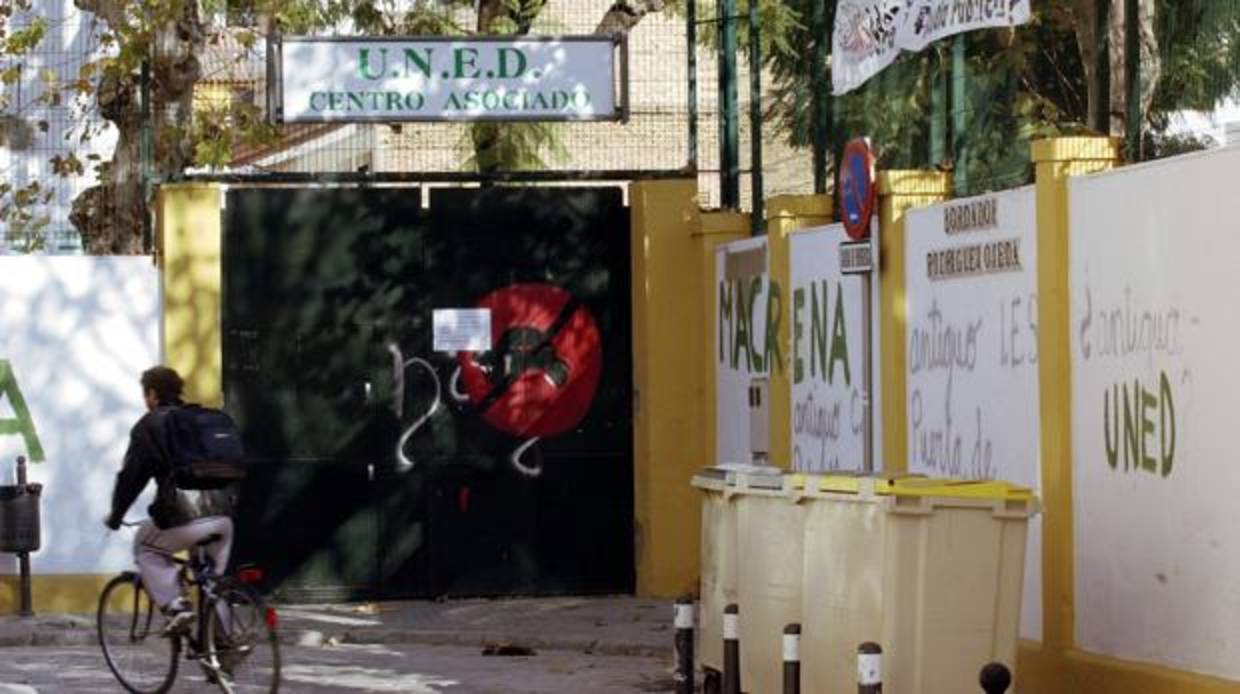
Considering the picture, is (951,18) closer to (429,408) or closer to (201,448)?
(201,448)

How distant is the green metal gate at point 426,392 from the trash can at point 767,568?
7.72m

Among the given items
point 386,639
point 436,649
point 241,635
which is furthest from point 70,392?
point 241,635

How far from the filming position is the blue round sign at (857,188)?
51.4ft

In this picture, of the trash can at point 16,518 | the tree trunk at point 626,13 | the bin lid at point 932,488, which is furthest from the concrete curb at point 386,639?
the tree trunk at point 626,13

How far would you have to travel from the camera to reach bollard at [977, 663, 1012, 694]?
1071cm

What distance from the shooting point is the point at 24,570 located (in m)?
19.5

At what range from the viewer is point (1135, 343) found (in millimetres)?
12695

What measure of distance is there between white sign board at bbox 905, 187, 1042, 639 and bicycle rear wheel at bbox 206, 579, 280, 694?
4.02 m

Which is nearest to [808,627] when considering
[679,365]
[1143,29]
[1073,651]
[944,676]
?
[944,676]

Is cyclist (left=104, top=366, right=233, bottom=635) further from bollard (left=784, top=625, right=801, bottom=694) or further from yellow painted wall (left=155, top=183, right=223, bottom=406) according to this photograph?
yellow painted wall (left=155, top=183, right=223, bottom=406)

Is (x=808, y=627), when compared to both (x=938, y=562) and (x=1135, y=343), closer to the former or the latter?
(x=938, y=562)

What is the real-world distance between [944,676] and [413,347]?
383 inches

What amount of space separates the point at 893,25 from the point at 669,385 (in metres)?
5.11

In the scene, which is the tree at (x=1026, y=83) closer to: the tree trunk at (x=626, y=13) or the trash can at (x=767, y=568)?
the tree trunk at (x=626, y=13)
